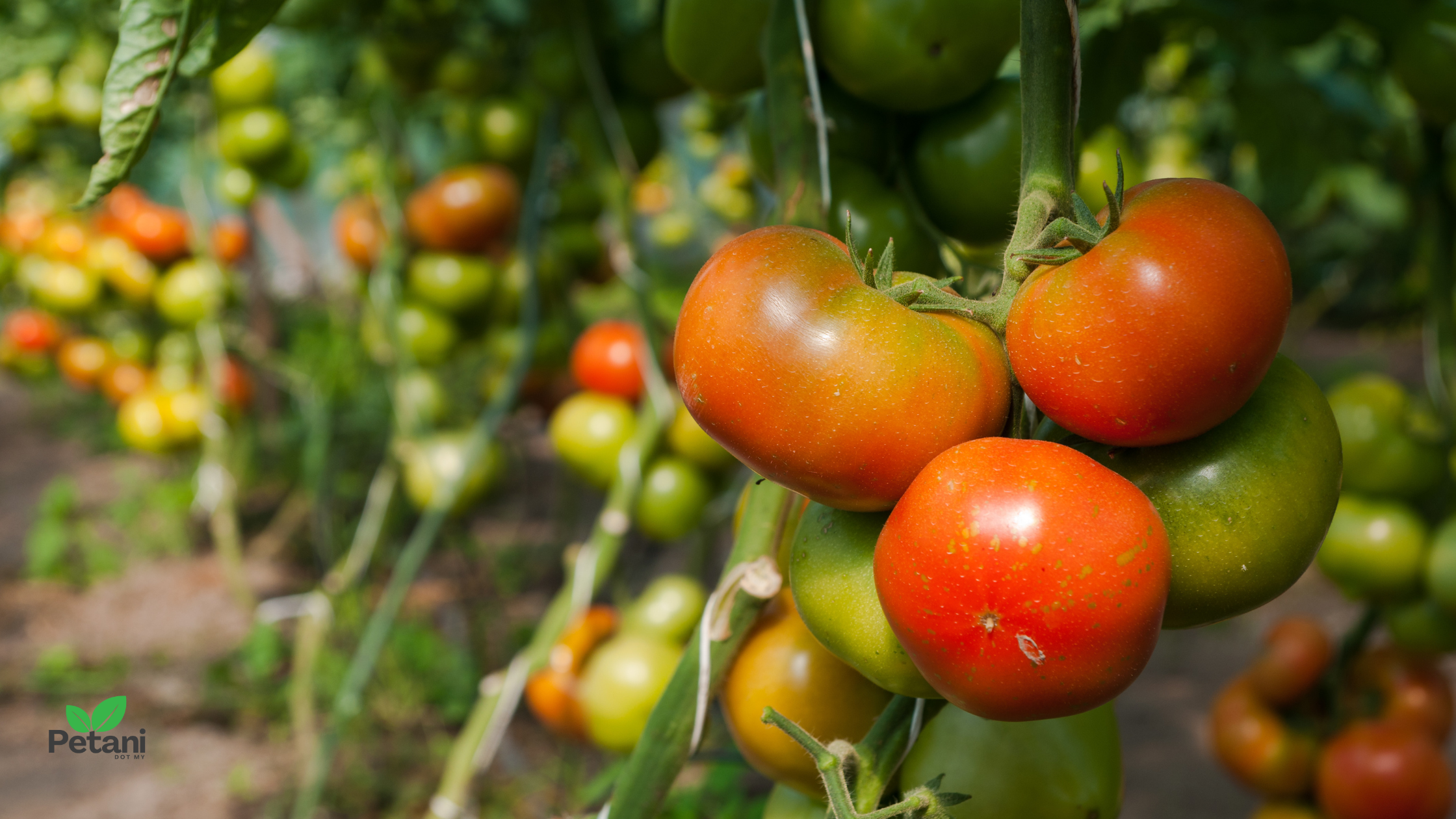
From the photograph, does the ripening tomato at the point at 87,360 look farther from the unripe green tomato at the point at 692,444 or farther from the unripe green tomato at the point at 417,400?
the unripe green tomato at the point at 692,444

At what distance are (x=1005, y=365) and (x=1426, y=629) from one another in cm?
82

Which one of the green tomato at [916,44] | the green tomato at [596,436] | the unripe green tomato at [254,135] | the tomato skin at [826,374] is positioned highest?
the green tomato at [916,44]

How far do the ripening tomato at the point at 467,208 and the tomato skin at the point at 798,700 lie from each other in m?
0.84

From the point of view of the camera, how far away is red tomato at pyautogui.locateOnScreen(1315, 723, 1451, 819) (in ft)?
2.74

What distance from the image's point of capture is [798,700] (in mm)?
415

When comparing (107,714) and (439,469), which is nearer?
(107,714)

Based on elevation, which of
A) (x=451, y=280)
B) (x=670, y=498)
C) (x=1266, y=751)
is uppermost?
(x=451, y=280)

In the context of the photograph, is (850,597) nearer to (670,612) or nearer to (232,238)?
(670,612)

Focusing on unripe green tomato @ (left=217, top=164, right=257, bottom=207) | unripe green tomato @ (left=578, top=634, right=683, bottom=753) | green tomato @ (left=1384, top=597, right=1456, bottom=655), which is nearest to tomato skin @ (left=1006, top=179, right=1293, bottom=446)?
unripe green tomato @ (left=578, top=634, right=683, bottom=753)

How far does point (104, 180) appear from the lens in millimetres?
351

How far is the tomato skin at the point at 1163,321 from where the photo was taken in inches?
10.8

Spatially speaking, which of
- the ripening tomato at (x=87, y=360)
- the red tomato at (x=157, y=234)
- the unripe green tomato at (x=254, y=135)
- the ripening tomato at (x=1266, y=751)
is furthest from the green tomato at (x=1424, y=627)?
the ripening tomato at (x=87, y=360)

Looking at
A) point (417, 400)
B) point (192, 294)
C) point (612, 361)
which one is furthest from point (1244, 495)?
point (192, 294)

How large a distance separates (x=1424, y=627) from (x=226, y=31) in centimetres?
107
